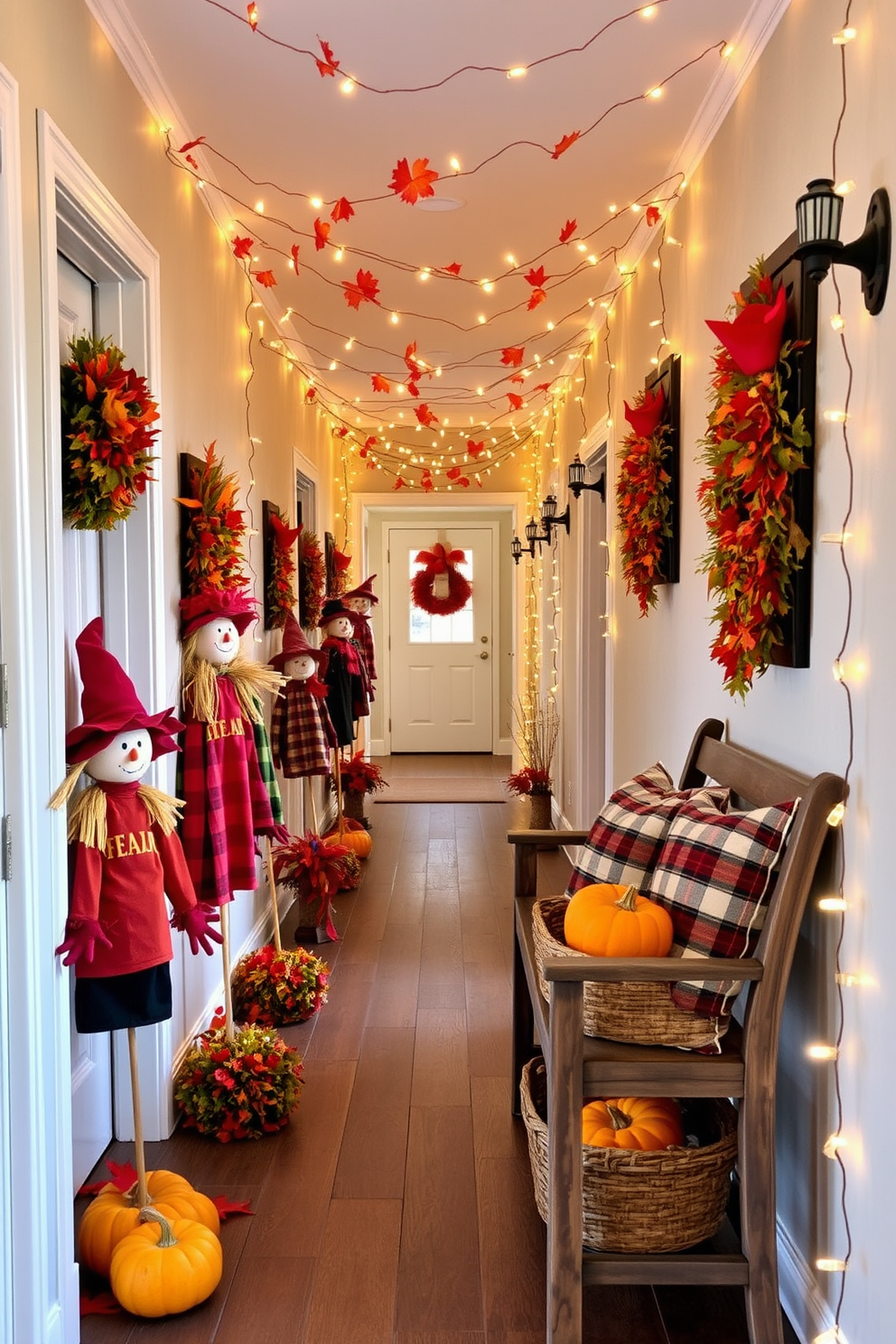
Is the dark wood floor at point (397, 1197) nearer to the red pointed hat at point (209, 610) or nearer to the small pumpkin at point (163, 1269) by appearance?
the small pumpkin at point (163, 1269)

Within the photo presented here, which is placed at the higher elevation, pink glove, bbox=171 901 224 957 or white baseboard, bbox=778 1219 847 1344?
pink glove, bbox=171 901 224 957

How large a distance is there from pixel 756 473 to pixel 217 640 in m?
1.55

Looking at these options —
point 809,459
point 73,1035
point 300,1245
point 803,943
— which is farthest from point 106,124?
point 300,1245

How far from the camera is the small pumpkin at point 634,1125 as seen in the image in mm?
2133

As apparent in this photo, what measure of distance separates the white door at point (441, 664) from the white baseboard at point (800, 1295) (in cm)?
789

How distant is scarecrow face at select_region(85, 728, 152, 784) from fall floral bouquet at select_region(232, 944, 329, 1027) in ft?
5.08

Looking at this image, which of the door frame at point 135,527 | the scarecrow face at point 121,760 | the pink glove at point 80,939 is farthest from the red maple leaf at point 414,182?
the pink glove at point 80,939

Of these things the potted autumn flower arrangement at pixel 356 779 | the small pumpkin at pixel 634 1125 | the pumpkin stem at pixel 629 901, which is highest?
the pumpkin stem at pixel 629 901

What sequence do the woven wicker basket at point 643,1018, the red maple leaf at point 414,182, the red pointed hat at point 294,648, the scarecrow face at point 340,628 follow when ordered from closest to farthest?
1. the woven wicker basket at point 643,1018
2. the red maple leaf at point 414,182
3. the red pointed hat at point 294,648
4. the scarecrow face at point 340,628

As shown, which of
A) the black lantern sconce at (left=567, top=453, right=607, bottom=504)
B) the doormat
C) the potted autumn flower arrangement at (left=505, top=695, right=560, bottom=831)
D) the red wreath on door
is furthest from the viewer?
the red wreath on door

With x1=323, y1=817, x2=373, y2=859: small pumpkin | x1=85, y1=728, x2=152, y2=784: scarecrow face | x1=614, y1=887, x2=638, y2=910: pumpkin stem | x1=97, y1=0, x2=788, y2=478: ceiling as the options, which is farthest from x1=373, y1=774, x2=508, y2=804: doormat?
x1=614, y1=887, x2=638, y2=910: pumpkin stem

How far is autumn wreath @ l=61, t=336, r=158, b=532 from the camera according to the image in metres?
2.07

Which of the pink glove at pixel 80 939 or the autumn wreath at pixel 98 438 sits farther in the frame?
the autumn wreath at pixel 98 438

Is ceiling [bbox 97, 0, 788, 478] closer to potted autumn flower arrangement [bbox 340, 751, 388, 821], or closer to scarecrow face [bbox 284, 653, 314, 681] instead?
scarecrow face [bbox 284, 653, 314, 681]
